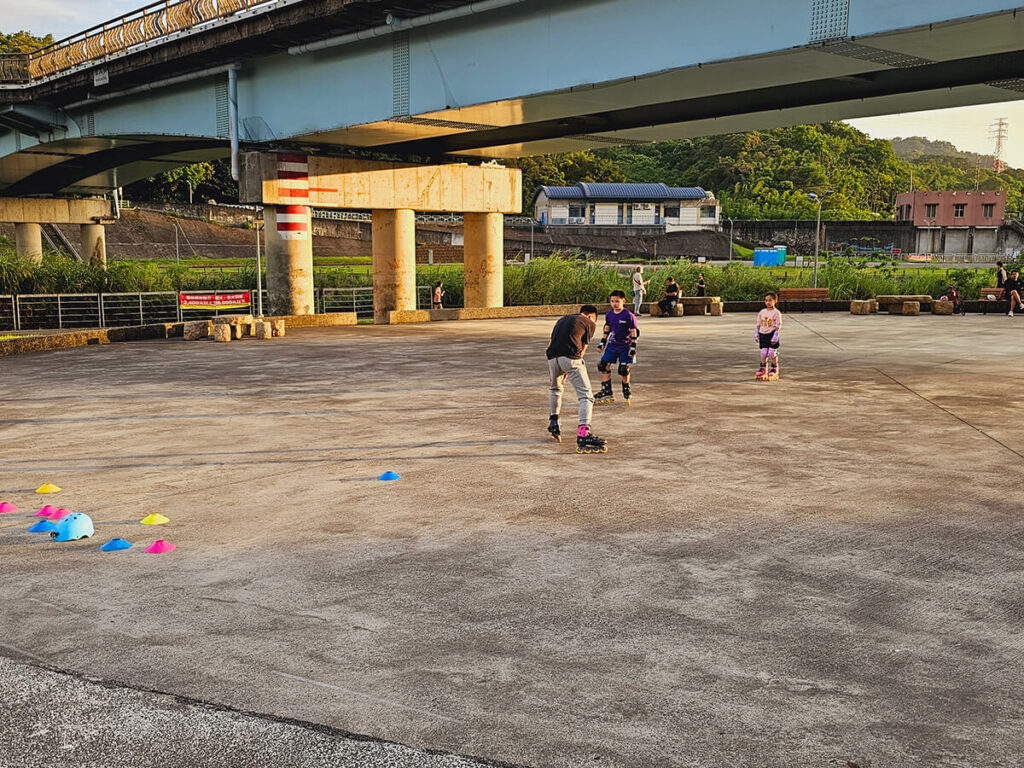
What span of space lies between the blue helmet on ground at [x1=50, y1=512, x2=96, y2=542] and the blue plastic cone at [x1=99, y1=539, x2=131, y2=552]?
37 centimetres

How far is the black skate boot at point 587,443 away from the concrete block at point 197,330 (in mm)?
17808

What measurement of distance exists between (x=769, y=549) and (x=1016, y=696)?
253cm

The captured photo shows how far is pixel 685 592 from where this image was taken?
6242mm

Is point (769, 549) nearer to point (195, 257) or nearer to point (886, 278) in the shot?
point (886, 278)

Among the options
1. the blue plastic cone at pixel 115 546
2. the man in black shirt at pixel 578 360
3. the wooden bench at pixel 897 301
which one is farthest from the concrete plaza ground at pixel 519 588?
the wooden bench at pixel 897 301

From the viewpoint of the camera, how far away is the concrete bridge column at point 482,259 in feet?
110

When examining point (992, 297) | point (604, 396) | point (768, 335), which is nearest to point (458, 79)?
point (768, 335)

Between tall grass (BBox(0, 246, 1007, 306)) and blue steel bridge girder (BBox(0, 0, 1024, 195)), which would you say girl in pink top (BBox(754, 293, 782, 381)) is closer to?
blue steel bridge girder (BBox(0, 0, 1024, 195))

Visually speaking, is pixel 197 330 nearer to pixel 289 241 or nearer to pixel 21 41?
pixel 289 241

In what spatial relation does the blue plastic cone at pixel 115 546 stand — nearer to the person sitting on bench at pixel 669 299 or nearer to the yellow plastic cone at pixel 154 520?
the yellow plastic cone at pixel 154 520

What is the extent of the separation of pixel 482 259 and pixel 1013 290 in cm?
1959

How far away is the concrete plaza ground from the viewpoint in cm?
443

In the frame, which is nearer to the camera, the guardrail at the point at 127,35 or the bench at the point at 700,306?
the guardrail at the point at 127,35

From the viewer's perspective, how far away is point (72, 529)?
24.3 feet
